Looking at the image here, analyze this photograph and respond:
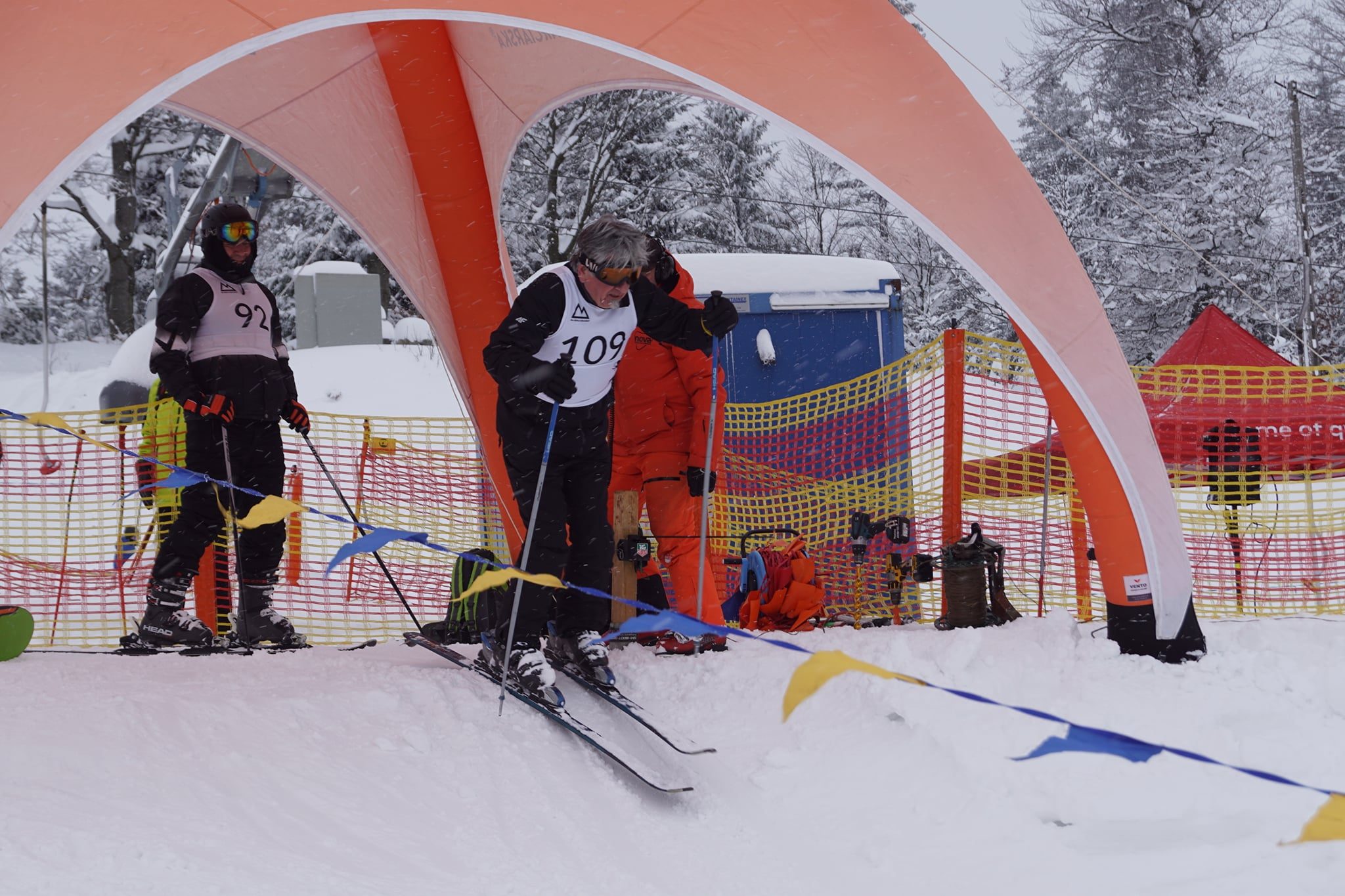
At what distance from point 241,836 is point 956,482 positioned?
3696 mm

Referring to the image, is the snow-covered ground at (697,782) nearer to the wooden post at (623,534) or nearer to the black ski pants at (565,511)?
the black ski pants at (565,511)

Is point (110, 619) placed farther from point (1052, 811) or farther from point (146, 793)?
point (1052, 811)

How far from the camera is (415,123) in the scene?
18.0 feet

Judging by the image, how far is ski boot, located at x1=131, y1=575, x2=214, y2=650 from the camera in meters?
4.44

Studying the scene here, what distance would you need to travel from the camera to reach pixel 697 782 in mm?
3398

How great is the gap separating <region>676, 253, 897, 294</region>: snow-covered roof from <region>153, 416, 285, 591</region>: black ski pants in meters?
3.55

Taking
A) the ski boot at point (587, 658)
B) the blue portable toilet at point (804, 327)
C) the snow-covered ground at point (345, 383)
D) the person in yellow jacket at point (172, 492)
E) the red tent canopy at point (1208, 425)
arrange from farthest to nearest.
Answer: the snow-covered ground at point (345, 383), the blue portable toilet at point (804, 327), the red tent canopy at point (1208, 425), the person in yellow jacket at point (172, 492), the ski boot at point (587, 658)

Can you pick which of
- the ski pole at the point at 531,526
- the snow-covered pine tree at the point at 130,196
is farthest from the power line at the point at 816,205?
the ski pole at the point at 531,526

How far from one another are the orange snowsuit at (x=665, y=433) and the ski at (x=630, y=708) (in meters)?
0.73

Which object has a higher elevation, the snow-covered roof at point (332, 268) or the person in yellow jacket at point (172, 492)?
the snow-covered roof at point (332, 268)

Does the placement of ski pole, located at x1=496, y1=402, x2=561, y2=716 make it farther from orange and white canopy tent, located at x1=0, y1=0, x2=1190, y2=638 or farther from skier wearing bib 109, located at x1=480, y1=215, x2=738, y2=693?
orange and white canopy tent, located at x1=0, y1=0, x2=1190, y2=638

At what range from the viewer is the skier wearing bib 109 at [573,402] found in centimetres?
381

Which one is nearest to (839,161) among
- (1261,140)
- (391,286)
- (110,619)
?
(110,619)

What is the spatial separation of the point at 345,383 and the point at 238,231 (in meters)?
16.1
